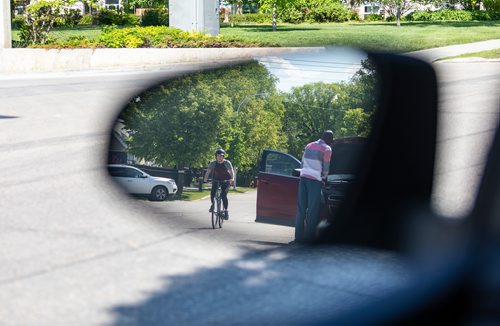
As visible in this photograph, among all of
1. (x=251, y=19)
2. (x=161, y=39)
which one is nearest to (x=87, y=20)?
(x=251, y=19)

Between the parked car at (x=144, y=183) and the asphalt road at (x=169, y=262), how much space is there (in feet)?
0.14

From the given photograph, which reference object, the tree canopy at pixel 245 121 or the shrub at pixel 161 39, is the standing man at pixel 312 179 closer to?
the tree canopy at pixel 245 121

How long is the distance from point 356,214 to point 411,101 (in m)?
0.46

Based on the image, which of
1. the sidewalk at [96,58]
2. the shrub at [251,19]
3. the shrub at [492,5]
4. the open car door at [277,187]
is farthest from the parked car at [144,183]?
the shrub at [251,19]

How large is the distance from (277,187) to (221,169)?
0.52 ft

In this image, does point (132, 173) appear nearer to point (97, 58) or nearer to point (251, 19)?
point (97, 58)

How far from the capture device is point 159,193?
2.32 metres

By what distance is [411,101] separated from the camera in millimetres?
2494

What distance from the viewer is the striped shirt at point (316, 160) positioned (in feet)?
7.15

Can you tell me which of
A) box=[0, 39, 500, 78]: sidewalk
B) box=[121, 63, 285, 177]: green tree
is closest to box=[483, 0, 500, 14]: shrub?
box=[0, 39, 500, 78]: sidewalk

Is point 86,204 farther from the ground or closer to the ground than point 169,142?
closer to the ground

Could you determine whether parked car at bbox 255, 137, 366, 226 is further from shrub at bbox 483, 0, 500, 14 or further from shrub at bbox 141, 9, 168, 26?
shrub at bbox 483, 0, 500, 14

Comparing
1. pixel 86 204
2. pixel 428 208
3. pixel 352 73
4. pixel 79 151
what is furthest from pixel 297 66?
pixel 79 151

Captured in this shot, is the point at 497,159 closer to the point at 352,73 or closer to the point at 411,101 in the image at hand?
the point at 411,101
